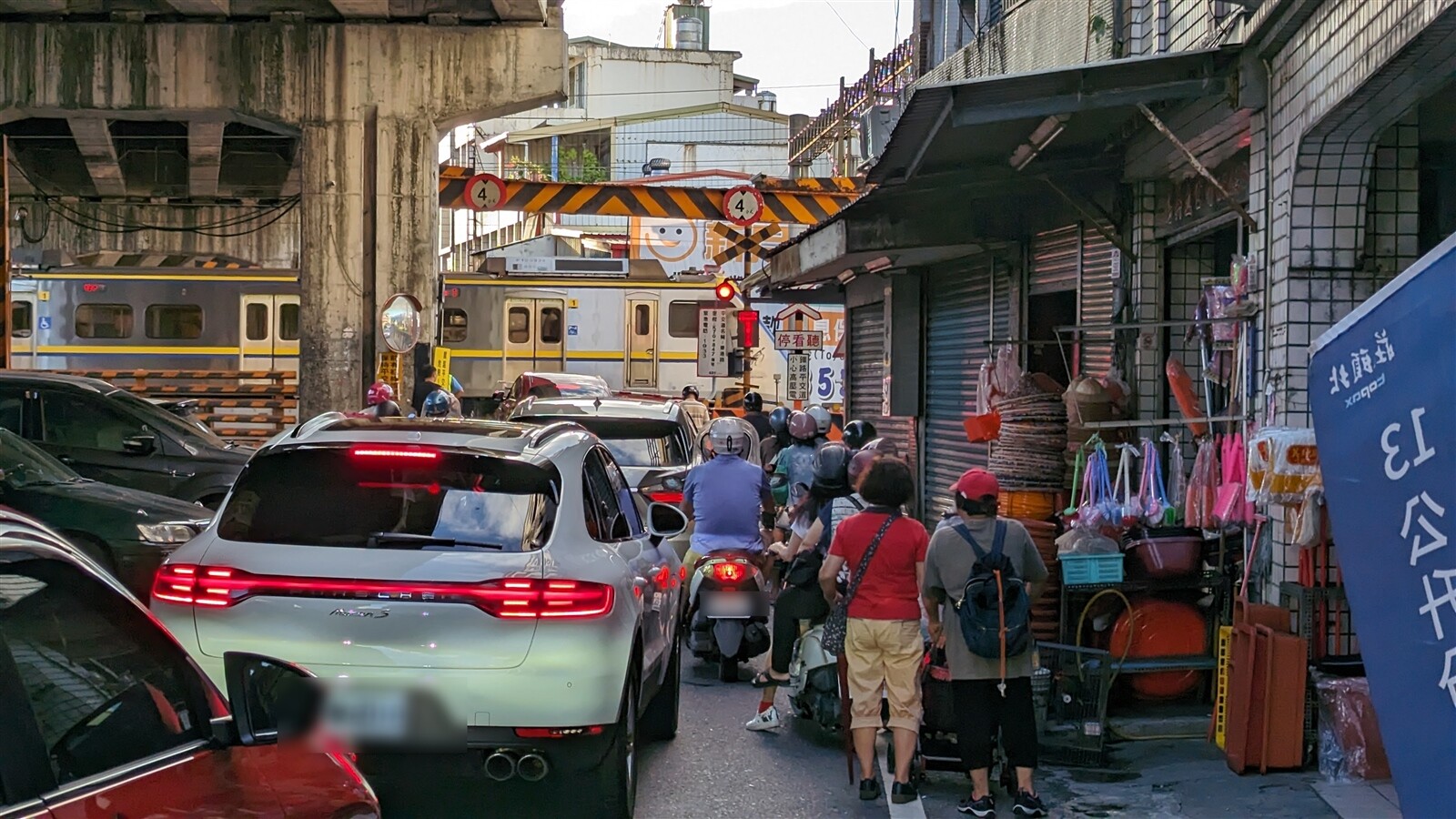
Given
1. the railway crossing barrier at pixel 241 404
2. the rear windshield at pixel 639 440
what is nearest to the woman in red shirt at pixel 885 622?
the rear windshield at pixel 639 440

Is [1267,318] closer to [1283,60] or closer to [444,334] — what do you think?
[1283,60]

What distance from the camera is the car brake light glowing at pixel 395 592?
5.65m

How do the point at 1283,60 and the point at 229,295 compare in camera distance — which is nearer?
the point at 1283,60

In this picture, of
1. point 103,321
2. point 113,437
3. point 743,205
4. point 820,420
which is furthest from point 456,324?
point 820,420

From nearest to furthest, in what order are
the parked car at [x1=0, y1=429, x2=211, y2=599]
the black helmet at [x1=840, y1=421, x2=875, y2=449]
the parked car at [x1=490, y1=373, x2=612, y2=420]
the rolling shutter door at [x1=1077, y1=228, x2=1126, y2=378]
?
the parked car at [x1=0, y1=429, x2=211, y2=599] < the black helmet at [x1=840, y1=421, x2=875, y2=449] < the rolling shutter door at [x1=1077, y1=228, x2=1126, y2=378] < the parked car at [x1=490, y1=373, x2=612, y2=420]

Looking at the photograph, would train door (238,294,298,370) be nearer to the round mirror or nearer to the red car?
the round mirror

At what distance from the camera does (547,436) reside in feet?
22.3

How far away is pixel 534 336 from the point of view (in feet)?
106

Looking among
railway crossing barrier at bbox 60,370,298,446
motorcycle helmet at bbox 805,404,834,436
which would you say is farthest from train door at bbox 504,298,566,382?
motorcycle helmet at bbox 805,404,834,436

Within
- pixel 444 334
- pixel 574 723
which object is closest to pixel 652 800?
pixel 574 723

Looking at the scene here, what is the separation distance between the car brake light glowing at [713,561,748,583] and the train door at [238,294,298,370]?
22942 millimetres

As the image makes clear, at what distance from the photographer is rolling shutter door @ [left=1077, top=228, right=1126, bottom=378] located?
40.3ft

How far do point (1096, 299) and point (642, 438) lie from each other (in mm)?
3856

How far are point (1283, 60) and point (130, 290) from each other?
26.9 m
